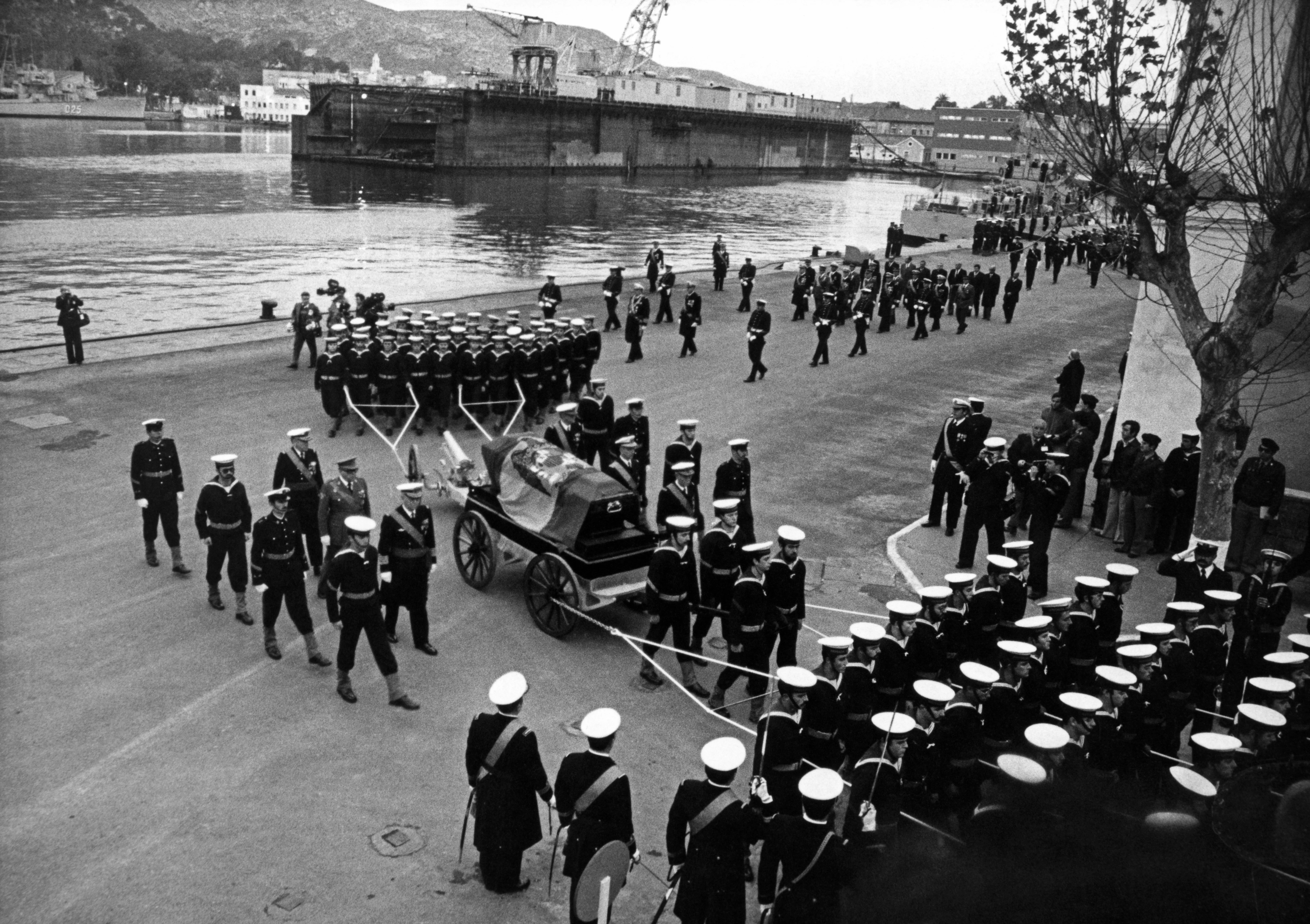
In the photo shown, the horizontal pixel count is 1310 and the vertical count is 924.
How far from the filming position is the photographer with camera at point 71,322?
61.3ft

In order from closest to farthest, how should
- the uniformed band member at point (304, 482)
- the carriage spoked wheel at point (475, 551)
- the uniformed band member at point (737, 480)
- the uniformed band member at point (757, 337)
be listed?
1. the carriage spoked wheel at point (475, 551)
2. the uniformed band member at point (304, 482)
3. the uniformed band member at point (737, 480)
4. the uniformed band member at point (757, 337)

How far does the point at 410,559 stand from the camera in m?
8.89

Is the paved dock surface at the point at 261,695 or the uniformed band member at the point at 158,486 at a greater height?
the uniformed band member at the point at 158,486

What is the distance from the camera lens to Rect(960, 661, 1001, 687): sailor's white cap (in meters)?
6.52

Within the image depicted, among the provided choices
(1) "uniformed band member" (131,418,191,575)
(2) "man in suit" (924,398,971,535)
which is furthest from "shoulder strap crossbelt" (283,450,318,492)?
(2) "man in suit" (924,398,971,535)

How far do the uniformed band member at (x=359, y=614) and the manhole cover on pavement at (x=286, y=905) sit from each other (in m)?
2.31

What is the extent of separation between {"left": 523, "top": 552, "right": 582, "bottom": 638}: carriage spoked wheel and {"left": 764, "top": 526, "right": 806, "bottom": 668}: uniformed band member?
1.89m

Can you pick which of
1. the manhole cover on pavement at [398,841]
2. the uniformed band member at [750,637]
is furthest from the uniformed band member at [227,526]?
the uniformed band member at [750,637]

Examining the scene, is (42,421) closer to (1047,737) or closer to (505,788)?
(505,788)

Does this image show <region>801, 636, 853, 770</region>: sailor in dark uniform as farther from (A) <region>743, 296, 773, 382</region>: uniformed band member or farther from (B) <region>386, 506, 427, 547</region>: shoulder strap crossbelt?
(A) <region>743, 296, 773, 382</region>: uniformed band member

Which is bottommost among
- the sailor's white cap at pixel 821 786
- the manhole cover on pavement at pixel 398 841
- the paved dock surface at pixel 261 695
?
the manhole cover on pavement at pixel 398 841

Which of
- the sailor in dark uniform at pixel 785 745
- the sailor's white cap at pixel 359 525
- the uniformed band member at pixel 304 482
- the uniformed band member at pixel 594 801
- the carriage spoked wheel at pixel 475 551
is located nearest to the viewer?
the uniformed band member at pixel 594 801

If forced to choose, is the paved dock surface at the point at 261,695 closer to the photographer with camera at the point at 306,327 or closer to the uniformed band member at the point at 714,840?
the uniformed band member at the point at 714,840

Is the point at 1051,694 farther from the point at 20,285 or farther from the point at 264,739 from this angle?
the point at 20,285
